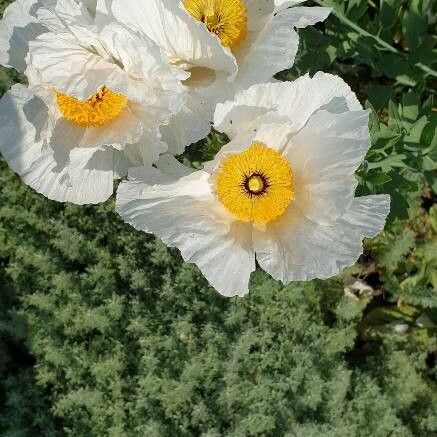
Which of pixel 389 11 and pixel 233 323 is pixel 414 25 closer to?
pixel 389 11

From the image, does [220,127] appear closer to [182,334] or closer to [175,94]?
[175,94]

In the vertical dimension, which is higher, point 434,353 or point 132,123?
point 132,123

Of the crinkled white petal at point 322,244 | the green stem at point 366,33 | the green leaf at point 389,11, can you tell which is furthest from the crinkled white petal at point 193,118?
the green leaf at point 389,11

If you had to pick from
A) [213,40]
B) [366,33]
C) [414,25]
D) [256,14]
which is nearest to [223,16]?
[256,14]

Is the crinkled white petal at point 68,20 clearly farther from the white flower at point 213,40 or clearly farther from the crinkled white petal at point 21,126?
the crinkled white petal at point 21,126

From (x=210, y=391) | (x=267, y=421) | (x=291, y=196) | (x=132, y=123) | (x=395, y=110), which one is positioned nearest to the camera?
(x=132, y=123)

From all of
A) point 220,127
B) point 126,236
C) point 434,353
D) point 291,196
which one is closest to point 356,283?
point 434,353

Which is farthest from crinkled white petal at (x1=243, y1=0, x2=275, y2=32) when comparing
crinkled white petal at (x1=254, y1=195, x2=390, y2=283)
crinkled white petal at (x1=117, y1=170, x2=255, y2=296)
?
crinkled white petal at (x1=254, y1=195, x2=390, y2=283)
